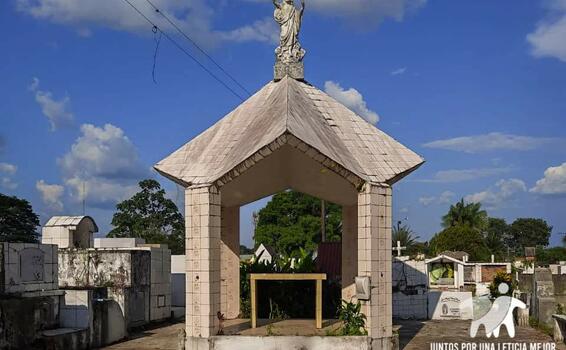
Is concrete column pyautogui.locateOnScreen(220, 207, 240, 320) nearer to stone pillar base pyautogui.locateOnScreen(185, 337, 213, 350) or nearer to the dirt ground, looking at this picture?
the dirt ground

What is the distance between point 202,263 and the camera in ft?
43.8

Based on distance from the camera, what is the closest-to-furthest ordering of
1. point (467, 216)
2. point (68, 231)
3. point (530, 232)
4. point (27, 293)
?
point (27, 293) → point (68, 231) → point (467, 216) → point (530, 232)

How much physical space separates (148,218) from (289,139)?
4239 centimetres

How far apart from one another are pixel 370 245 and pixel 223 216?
546 cm

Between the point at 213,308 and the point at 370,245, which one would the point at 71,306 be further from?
the point at 370,245

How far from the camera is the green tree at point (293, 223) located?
164ft

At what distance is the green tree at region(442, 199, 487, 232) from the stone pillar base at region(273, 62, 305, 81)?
48.9 meters

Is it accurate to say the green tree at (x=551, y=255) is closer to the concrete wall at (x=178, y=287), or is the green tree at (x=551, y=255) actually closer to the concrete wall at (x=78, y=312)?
the concrete wall at (x=178, y=287)

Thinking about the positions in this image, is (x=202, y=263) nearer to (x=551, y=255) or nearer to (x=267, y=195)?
(x=267, y=195)

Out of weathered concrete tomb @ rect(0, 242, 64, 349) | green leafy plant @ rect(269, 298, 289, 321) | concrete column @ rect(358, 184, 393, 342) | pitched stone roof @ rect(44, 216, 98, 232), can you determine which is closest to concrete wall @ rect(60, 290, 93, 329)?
weathered concrete tomb @ rect(0, 242, 64, 349)

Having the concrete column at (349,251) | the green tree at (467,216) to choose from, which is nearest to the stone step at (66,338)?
the concrete column at (349,251)

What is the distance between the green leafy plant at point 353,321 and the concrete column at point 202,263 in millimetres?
2396

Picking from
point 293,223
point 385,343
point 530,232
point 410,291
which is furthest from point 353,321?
point 530,232

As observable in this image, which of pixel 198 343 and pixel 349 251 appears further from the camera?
pixel 349 251
